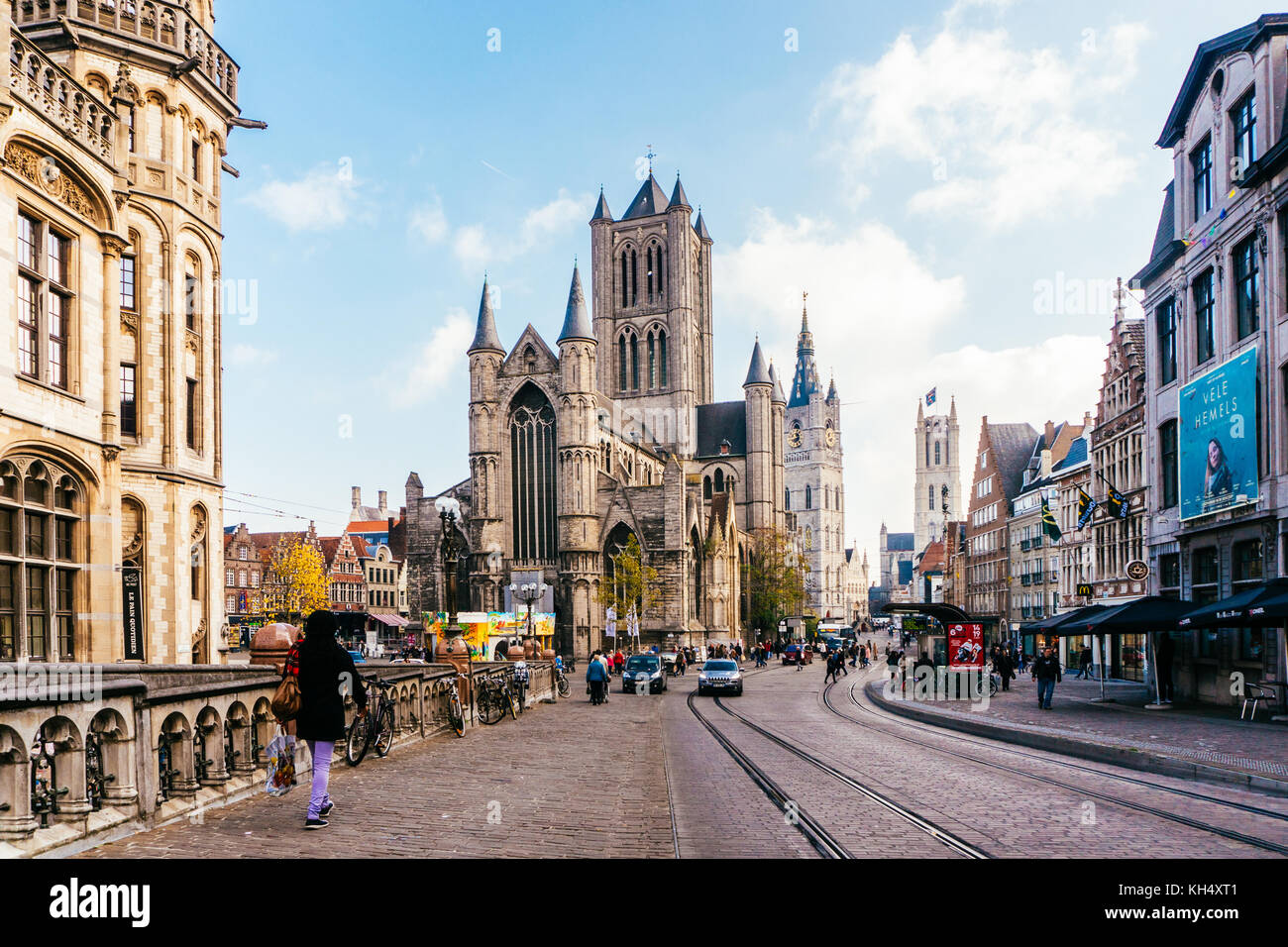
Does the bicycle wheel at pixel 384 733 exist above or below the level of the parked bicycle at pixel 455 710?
above

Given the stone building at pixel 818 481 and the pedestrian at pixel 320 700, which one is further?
the stone building at pixel 818 481

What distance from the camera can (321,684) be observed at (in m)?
7.45

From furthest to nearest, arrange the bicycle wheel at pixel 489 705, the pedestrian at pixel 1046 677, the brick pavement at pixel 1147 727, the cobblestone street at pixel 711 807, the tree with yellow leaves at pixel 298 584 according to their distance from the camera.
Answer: the tree with yellow leaves at pixel 298 584
the pedestrian at pixel 1046 677
the bicycle wheel at pixel 489 705
the brick pavement at pixel 1147 727
the cobblestone street at pixel 711 807

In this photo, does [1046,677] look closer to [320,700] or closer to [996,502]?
[320,700]

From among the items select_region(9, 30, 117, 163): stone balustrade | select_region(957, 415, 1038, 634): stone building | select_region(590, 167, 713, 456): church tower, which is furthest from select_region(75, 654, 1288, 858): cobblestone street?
select_region(590, 167, 713, 456): church tower

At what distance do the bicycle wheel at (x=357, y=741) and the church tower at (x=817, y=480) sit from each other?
146 meters

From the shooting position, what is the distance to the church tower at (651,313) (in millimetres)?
87125

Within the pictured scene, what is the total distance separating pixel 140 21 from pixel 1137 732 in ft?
76.5

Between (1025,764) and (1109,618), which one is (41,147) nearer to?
(1025,764)

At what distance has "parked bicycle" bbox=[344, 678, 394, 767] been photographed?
1121 centimetres

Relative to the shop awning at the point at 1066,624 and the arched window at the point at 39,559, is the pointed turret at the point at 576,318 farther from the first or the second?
the arched window at the point at 39,559

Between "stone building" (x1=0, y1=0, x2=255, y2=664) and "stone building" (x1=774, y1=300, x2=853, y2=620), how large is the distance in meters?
138

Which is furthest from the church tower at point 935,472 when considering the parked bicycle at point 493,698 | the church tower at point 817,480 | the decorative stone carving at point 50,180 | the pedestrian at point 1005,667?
the decorative stone carving at point 50,180

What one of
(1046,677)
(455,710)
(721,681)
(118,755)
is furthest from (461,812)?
(721,681)
